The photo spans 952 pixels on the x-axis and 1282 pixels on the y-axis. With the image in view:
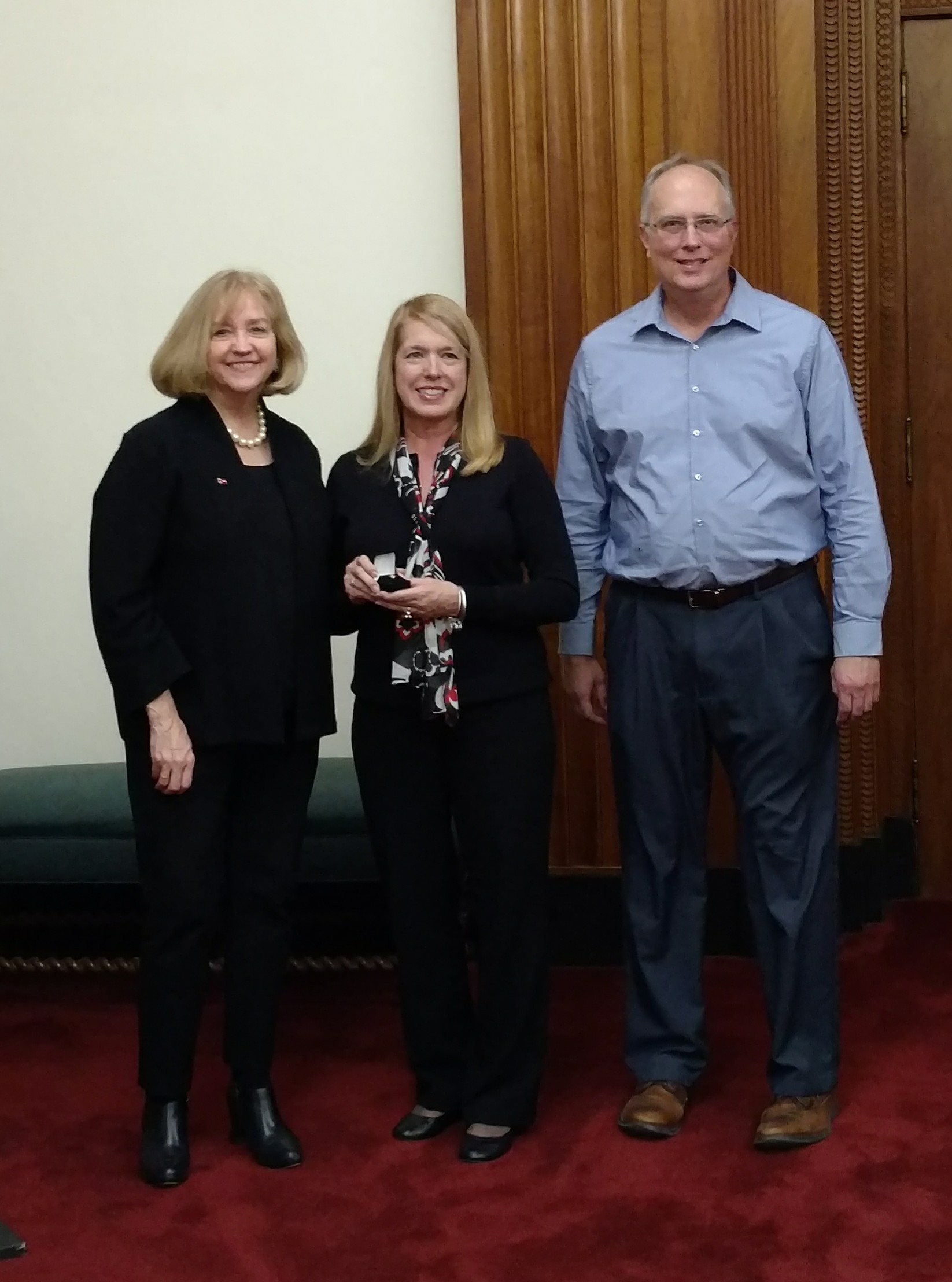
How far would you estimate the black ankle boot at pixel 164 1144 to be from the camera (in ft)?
8.43

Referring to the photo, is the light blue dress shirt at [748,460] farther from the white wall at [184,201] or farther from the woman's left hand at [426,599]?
the white wall at [184,201]

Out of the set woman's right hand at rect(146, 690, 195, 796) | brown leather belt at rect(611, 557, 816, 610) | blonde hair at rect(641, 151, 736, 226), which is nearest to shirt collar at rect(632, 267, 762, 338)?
blonde hair at rect(641, 151, 736, 226)

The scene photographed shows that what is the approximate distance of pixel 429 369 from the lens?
2.55m

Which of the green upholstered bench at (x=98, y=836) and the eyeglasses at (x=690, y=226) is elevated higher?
the eyeglasses at (x=690, y=226)

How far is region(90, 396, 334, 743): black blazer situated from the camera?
8.04 feet

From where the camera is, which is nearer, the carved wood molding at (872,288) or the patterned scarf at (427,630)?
the patterned scarf at (427,630)

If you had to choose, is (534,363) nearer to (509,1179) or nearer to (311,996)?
(311,996)

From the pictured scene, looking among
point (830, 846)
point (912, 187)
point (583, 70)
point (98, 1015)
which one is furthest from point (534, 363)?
point (98, 1015)

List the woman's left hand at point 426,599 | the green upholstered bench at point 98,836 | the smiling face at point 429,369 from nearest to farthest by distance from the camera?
the woman's left hand at point 426,599 < the smiling face at point 429,369 < the green upholstered bench at point 98,836

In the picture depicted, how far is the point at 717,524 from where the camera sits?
258 centimetres

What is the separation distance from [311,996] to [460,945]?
997 mm

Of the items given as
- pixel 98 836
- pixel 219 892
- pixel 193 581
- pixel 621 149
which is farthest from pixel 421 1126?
pixel 621 149

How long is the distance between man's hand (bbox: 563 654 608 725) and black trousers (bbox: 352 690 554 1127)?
10.9 inches

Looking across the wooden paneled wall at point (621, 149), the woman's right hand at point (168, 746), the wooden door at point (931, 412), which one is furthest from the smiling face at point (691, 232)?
the wooden door at point (931, 412)
